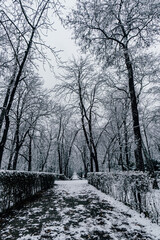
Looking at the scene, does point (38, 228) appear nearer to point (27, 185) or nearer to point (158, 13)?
point (27, 185)

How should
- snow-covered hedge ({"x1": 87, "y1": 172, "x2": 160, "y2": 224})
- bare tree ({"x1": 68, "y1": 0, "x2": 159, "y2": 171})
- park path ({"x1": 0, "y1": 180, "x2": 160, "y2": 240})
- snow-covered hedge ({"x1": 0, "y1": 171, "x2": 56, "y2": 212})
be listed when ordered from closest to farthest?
park path ({"x1": 0, "y1": 180, "x2": 160, "y2": 240}) → snow-covered hedge ({"x1": 87, "y1": 172, "x2": 160, "y2": 224}) → snow-covered hedge ({"x1": 0, "y1": 171, "x2": 56, "y2": 212}) → bare tree ({"x1": 68, "y1": 0, "x2": 159, "y2": 171})

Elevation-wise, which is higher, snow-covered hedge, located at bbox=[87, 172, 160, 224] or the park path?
snow-covered hedge, located at bbox=[87, 172, 160, 224]

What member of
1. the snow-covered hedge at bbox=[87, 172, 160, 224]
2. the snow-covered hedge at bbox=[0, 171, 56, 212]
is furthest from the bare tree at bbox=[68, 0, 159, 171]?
the snow-covered hedge at bbox=[0, 171, 56, 212]

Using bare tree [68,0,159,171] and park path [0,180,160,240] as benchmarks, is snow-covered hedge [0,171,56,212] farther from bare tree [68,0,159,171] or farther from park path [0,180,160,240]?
bare tree [68,0,159,171]

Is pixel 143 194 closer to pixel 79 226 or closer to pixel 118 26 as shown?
pixel 79 226

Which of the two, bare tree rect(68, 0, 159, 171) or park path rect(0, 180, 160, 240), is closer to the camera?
park path rect(0, 180, 160, 240)

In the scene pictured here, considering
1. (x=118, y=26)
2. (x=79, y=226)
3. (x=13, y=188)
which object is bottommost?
(x=79, y=226)

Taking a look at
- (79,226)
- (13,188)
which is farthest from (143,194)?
(13,188)

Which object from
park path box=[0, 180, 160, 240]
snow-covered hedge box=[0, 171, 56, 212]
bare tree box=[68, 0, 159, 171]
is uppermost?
bare tree box=[68, 0, 159, 171]

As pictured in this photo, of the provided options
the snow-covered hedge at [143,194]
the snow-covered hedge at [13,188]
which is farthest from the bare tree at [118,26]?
the snow-covered hedge at [13,188]

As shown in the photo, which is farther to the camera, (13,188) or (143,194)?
(13,188)

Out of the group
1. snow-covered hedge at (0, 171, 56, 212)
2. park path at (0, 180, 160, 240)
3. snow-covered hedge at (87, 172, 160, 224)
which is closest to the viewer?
park path at (0, 180, 160, 240)

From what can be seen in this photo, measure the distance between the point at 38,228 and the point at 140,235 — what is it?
7.44 ft

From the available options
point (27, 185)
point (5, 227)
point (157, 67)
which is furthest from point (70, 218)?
point (157, 67)
